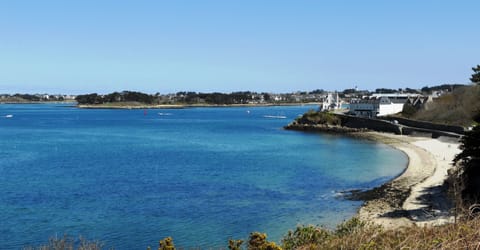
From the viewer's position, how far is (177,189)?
30.0m

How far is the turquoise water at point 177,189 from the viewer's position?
20828 mm

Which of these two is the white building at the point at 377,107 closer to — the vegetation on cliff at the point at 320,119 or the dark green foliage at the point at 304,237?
the vegetation on cliff at the point at 320,119

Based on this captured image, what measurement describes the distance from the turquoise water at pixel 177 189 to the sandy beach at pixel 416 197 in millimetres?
1209

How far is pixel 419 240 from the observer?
706 cm

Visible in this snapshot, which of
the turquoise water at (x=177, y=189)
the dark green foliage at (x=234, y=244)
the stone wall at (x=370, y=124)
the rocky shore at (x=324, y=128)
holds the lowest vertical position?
the turquoise water at (x=177, y=189)

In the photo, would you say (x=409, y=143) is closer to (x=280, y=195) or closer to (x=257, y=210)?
(x=280, y=195)

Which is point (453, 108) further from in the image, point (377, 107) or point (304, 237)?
point (304, 237)

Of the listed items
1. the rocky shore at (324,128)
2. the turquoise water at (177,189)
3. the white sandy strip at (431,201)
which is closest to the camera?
the white sandy strip at (431,201)

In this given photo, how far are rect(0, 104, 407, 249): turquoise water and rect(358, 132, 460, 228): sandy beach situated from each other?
1.21m

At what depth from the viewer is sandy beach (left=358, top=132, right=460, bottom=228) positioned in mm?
21031

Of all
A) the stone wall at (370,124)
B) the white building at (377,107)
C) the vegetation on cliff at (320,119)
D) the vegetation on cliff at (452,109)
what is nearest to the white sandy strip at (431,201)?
the stone wall at (370,124)

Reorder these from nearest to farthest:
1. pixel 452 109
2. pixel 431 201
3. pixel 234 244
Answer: pixel 234 244 → pixel 431 201 → pixel 452 109

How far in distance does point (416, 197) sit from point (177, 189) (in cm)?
1305

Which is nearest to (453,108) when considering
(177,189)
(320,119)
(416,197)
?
(320,119)
